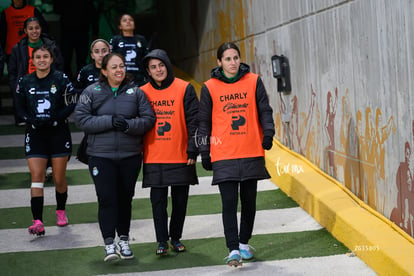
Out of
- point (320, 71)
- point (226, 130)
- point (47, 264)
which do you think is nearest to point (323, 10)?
point (320, 71)

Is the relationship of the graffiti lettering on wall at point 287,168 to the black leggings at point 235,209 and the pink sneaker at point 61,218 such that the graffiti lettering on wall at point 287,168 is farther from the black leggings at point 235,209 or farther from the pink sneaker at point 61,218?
the pink sneaker at point 61,218

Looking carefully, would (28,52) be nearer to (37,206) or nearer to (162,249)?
(37,206)

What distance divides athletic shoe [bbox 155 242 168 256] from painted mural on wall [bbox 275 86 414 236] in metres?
1.89

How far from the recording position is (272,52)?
33.1 ft

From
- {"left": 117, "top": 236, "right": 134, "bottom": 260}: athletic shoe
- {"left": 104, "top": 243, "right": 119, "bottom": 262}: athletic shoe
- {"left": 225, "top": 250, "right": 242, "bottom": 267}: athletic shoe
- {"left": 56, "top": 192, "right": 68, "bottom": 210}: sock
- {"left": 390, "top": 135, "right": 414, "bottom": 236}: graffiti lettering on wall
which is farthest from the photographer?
{"left": 56, "top": 192, "right": 68, "bottom": 210}: sock

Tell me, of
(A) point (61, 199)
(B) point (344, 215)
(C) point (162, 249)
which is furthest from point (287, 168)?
(C) point (162, 249)

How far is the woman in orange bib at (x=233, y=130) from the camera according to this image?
622cm

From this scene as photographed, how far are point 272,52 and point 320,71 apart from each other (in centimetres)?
200

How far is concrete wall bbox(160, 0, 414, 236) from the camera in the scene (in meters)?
6.00

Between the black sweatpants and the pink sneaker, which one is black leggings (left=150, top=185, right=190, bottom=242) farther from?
the pink sneaker

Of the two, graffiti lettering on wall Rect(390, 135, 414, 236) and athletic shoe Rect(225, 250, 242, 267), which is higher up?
graffiti lettering on wall Rect(390, 135, 414, 236)

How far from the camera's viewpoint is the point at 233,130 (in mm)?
6270

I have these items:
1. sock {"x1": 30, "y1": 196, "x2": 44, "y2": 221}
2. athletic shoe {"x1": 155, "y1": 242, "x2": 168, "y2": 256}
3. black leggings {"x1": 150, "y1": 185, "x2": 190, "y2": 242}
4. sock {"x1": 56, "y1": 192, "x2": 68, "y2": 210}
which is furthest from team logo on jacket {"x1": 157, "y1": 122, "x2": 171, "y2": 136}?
sock {"x1": 56, "y1": 192, "x2": 68, "y2": 210}

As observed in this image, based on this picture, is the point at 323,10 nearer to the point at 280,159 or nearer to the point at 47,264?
the point at 280,159
